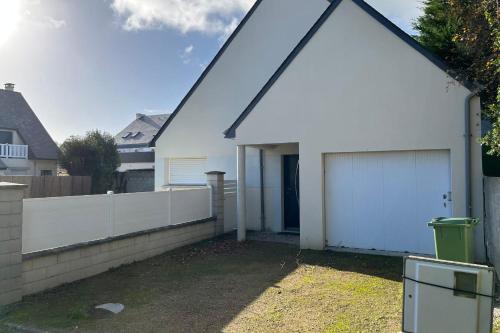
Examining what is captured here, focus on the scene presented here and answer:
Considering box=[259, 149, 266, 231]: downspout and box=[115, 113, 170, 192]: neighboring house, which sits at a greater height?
box=[115, 113, 170, 192]: neighboring house

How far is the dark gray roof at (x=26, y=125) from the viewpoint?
26000 mm

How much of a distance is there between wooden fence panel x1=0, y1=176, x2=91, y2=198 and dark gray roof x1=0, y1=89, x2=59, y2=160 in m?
8.05

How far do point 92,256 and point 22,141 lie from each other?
23.0m

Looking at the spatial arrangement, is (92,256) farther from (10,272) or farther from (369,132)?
(369,132)

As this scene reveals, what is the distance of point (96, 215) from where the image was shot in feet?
25.0

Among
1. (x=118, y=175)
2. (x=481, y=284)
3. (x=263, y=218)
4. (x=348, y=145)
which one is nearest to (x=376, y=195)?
(x=348, y=145)

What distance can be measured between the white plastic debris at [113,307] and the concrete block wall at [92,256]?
54.3 inches

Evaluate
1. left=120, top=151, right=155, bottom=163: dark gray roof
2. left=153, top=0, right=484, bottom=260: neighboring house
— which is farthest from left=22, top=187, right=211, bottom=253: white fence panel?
left=120, top=151, right=155, bottom=163: dark gray roof

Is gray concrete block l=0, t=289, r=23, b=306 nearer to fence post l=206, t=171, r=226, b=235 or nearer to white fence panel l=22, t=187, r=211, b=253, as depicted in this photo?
white fence panel l=22, t=187, r=211, b=253

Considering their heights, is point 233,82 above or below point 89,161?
above

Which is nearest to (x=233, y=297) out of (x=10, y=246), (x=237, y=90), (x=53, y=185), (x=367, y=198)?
(x=10, y=246)

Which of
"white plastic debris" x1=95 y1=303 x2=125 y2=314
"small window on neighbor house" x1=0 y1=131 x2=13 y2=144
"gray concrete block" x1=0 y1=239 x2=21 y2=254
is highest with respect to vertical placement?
"small window on neighbor house" x1=0 y1=131 x2=13 y2=144

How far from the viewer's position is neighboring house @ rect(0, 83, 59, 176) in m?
24.8

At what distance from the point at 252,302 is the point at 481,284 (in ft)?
11.0
